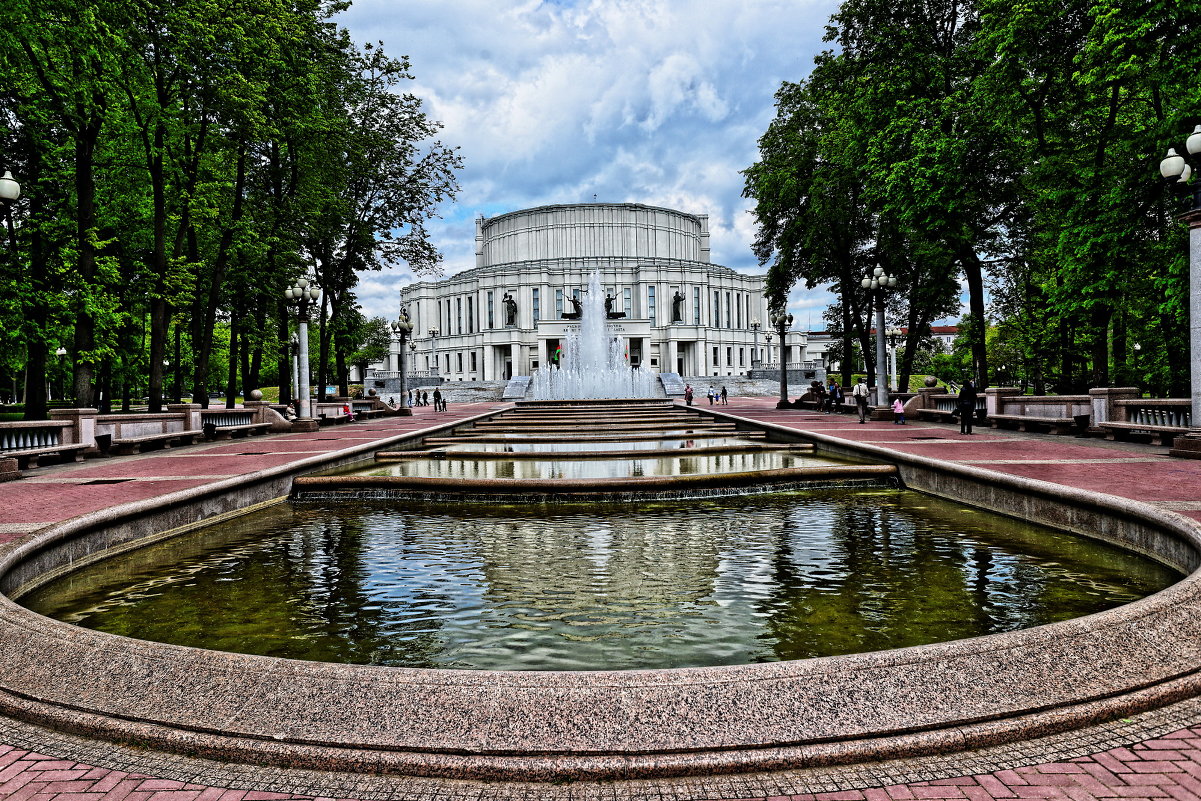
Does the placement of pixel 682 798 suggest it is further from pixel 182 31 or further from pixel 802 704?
pixel 182 31

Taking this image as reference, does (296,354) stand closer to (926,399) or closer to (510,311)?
(926,399)

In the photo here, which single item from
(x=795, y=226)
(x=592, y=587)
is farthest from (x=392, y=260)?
(x=592, y=587)

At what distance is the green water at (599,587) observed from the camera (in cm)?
488

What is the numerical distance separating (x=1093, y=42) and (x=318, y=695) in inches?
860

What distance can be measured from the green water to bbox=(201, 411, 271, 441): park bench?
14184 millimetres

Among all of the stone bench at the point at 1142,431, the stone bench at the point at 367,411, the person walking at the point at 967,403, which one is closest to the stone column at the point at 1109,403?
the stone bench at the point at 1142,431

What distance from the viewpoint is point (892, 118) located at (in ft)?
80.3

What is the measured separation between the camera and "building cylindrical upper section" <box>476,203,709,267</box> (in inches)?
4678

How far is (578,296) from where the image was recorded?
108m

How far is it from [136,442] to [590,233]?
106 metres

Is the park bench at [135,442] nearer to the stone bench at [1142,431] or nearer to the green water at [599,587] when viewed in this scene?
the green water at [599,587]

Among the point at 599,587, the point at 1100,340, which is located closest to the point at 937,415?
the point at 1100,340

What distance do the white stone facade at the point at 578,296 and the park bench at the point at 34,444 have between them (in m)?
78.8

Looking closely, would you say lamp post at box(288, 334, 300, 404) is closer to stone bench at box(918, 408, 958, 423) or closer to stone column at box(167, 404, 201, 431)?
stone column at box(167, 404, 201, 431)
